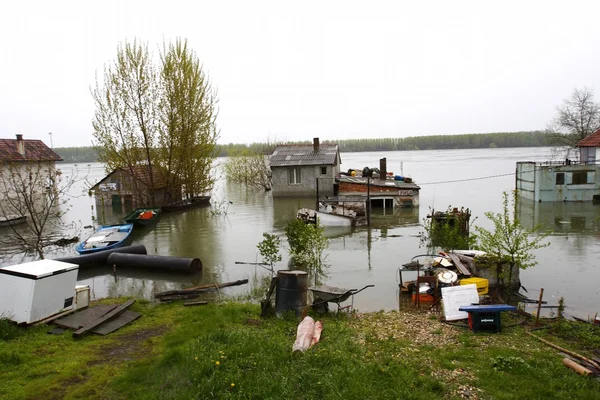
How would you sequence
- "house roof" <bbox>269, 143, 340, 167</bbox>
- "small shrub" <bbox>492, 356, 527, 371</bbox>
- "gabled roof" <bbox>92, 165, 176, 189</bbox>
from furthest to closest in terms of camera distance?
"house roof" <bbox>269, 143, 340, 167</bbox> < "gabled roof" <bbox>92, 165, 176, 189</bbox> < "small shrub" <bbox>492, 356, 527, 371</bbox>

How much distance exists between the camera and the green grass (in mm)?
6449

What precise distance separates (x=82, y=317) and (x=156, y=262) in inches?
263

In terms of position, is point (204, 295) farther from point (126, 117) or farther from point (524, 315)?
point (126, 117)

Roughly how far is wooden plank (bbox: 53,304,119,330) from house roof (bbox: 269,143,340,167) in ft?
106

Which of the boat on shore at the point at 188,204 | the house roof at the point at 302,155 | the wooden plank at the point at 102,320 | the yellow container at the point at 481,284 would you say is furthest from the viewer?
the house roof at the point at 302,155

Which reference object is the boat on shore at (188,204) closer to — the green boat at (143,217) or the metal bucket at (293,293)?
the green boat at (143,217)

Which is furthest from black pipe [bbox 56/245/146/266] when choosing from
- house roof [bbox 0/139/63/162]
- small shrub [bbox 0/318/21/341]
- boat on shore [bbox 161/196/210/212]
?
house roof [bbox 0/139/63/162]

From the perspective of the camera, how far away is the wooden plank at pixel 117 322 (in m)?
9.60

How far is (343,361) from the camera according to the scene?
7.29 m

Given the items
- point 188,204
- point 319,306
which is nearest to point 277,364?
point 319,306

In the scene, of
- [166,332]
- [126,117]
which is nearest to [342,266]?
[166,332]

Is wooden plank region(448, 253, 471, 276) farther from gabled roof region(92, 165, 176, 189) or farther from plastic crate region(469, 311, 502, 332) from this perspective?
gabled roof region(92, 165, 176, 189)

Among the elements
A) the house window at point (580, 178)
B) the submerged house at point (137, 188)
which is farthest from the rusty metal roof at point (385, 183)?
the submerged house at point (137, 188)

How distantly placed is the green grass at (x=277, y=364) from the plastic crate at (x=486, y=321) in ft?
0.79
